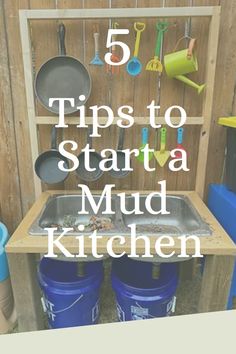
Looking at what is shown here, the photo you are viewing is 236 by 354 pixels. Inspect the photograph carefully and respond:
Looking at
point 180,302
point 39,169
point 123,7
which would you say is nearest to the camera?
point 123,7

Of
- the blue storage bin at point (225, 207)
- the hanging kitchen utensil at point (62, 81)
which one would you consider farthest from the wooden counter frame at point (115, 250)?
the hanging kitchen utensil at point (62, 81)

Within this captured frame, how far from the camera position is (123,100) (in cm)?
145

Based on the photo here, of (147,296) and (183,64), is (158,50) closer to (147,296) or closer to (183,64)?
(183,64)

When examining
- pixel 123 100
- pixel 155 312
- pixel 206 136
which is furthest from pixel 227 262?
pixel 123 100

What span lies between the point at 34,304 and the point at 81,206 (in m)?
0.54

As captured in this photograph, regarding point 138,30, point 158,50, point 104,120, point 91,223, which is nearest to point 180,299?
point 91,223

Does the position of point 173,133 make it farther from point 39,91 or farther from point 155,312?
point 155,312

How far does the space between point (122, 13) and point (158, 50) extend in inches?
9.1

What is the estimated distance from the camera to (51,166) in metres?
1.46

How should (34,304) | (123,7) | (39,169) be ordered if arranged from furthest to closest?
(39,169), (123,7), (34,304)

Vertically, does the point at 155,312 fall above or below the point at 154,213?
below

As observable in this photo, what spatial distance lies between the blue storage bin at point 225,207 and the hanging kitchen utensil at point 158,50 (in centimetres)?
70

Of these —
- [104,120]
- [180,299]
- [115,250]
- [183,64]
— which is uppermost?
[183,64]

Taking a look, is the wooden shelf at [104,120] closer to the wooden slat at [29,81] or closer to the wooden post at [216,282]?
the wooden slat at [29,81]
